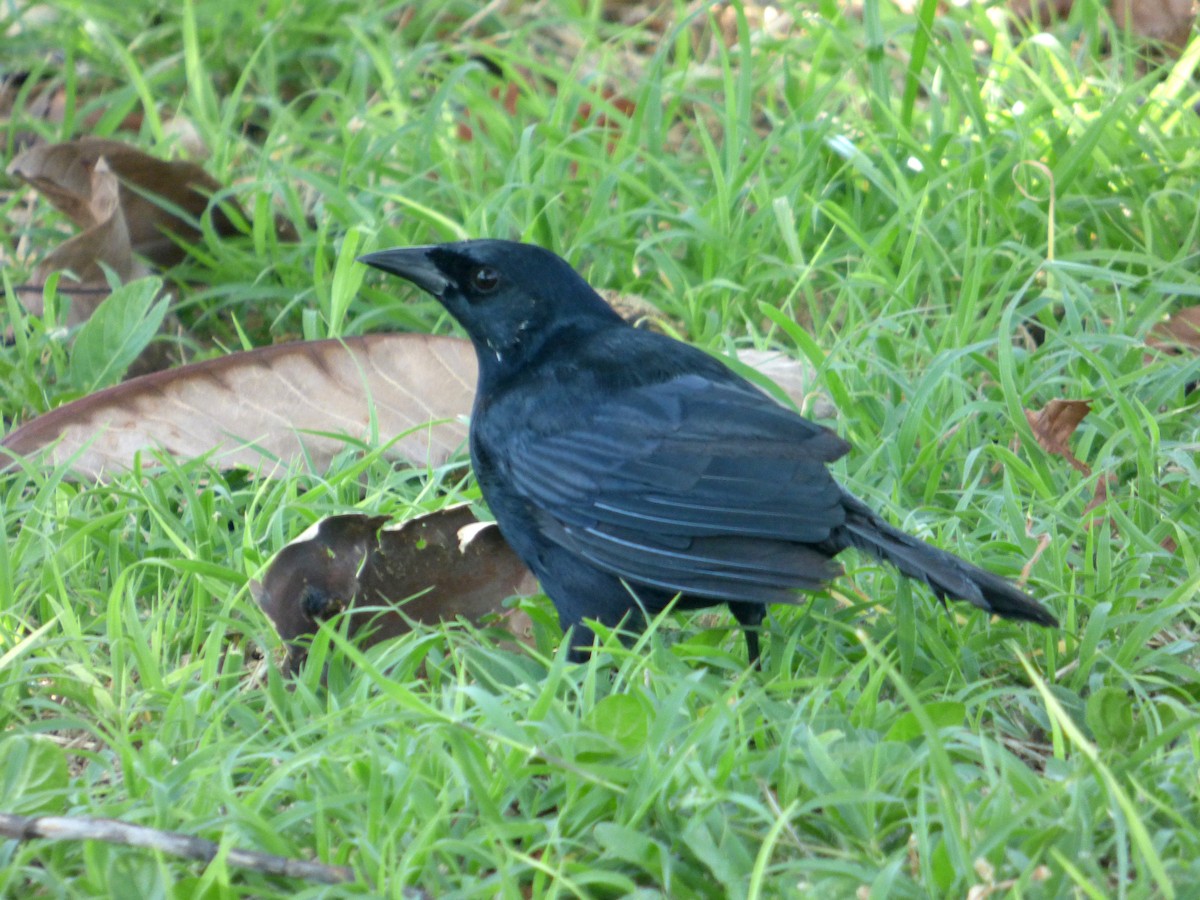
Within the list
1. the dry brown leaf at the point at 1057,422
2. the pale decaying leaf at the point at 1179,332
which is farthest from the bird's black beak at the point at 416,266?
the pale decaying leaf at the point at 1179,332

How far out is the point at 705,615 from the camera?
11.0ft

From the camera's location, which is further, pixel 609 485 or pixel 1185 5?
pixel 1185 5

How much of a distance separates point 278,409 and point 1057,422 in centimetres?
193

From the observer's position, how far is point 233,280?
4.59m

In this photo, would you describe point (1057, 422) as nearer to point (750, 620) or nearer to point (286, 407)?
point (750, 620)

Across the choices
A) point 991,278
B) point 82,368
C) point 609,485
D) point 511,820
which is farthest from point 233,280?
point 511,820

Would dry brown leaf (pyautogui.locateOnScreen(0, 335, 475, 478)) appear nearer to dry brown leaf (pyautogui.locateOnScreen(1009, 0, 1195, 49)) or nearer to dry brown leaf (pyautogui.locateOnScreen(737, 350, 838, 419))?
dry brown leaf (pyautogui.locateOnScreen(737, 350, 838, 419))

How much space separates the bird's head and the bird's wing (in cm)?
34

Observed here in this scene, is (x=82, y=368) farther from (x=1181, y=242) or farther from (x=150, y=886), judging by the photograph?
(x=1181, y=242)

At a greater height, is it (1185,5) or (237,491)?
(1185,5)

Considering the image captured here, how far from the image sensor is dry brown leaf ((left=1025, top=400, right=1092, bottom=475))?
356 cm

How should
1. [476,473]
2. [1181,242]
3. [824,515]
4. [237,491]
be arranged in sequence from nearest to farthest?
[824,515]
[476,473]
[237,491]
[1181,242]

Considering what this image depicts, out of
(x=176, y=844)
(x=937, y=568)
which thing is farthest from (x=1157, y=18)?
(x=176, y=844)

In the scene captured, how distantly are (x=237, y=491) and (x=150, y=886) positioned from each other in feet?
4.92
